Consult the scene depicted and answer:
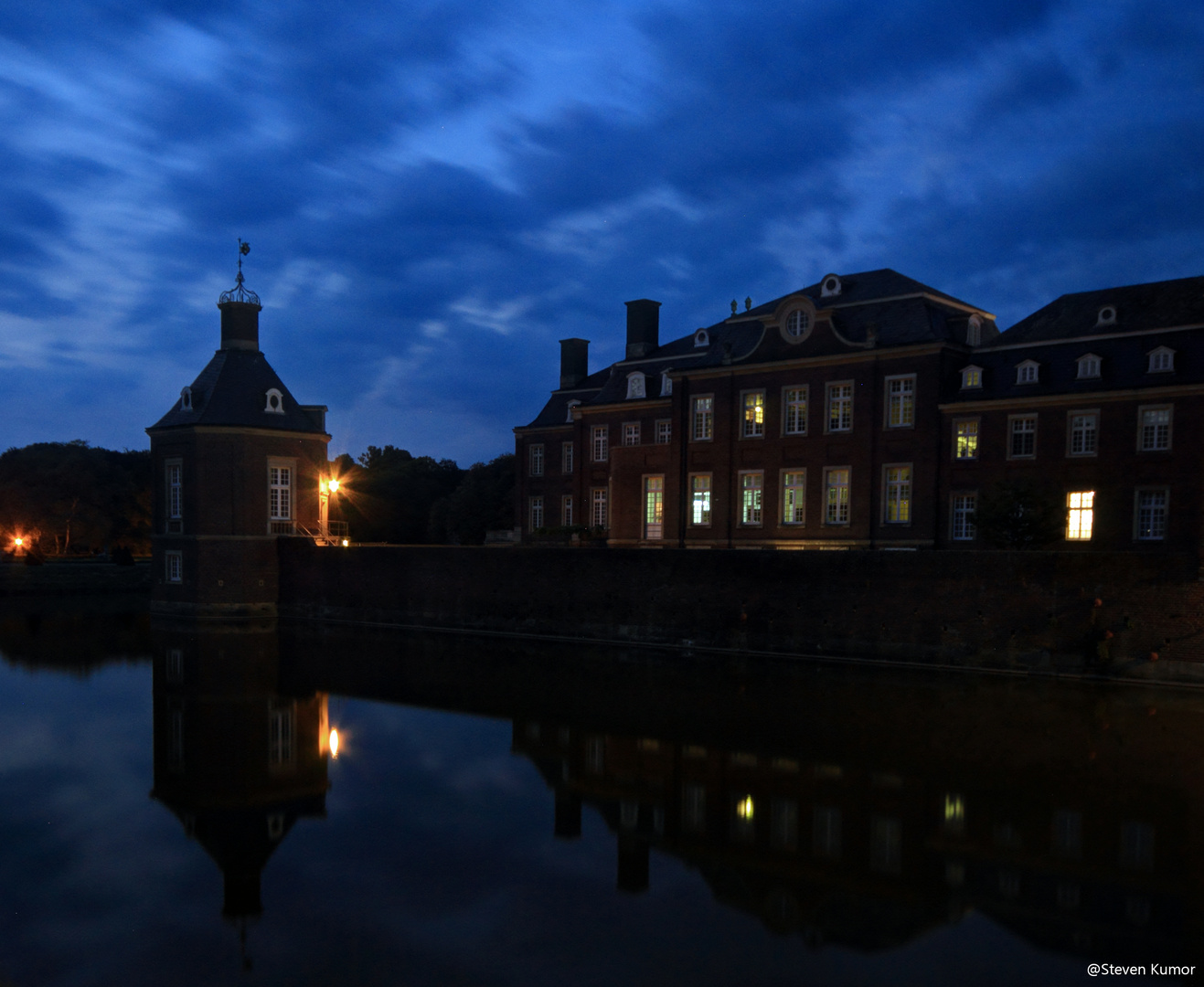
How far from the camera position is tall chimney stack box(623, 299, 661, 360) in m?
46.6

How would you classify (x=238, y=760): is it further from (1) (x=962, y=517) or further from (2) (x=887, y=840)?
(1) (x=962, y=517)

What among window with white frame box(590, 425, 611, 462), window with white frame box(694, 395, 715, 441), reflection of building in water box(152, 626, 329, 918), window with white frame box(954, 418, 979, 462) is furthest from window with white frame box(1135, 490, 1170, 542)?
reflection of building in water box(152, 626, 329, 918)

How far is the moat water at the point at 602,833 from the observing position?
8359mm

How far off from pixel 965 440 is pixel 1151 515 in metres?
5.82

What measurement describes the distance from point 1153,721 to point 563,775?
1129 cm

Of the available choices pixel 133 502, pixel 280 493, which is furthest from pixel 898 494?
pixel 133 502

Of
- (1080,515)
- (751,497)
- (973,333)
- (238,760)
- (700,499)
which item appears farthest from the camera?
(700,499)

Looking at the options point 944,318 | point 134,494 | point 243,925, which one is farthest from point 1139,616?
point 134,494

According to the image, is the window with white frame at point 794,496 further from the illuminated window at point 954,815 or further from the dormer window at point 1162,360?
the illuminated window at point 954,815

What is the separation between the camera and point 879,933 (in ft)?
28.9

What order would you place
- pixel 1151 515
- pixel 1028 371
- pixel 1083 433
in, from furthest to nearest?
1. pixel 1028 371
2. pixel 1083 433
3. pixel 1151 515

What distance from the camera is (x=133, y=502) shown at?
71812 mm

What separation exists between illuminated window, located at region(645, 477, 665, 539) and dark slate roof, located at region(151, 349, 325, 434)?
1370cm

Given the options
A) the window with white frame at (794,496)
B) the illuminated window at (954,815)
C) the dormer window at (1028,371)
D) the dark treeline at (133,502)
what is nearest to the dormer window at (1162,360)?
the dormer window at (1028,371)
